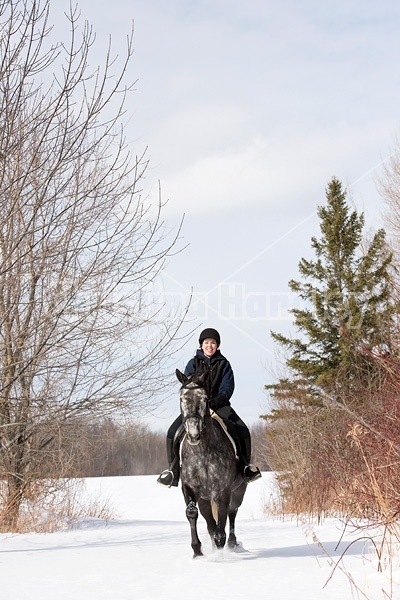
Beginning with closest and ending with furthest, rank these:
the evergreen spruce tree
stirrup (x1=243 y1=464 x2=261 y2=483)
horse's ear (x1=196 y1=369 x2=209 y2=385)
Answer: horse's ear (x1=196 y1=369 x2=209 y2=385) < stirrup (x1=243 y1=464 x2=261 y2=483) < the evergreen spruce tree

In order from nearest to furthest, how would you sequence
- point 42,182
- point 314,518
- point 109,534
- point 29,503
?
1. point 42,182
2. point 109,534
3. point 314,518
4. point 29,503

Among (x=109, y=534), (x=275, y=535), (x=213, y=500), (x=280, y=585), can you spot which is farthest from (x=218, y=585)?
(x=109, y=534)

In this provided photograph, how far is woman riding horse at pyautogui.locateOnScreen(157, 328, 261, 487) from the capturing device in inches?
323

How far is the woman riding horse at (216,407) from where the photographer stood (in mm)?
8203

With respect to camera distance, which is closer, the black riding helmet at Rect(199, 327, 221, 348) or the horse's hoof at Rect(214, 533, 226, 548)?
the horse's hoof at Rect(214, 533, 226, 548)

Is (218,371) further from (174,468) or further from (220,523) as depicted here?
(220,523)

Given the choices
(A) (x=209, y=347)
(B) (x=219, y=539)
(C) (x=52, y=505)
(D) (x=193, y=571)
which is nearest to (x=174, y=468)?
(B) (x=219, y=539)

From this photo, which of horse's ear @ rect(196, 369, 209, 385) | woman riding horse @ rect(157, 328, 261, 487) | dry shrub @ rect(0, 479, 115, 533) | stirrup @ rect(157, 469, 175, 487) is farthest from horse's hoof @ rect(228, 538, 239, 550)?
dry shrub @ rect(0, 479, 115, 533)

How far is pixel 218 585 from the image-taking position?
19.6ft

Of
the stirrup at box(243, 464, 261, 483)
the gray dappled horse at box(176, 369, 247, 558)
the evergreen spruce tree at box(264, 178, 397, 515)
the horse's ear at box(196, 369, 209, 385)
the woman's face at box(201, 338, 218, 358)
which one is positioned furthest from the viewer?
the evergreen spruce tree at box(264, 178, 397, 515)

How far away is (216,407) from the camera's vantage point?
8.04 m

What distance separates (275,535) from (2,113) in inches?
280

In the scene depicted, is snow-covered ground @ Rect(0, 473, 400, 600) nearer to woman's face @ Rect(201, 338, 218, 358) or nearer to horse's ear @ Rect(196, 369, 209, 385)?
horse's ear @ Rect(196, 369, 209, 385)

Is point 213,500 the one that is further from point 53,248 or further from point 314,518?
point 314,518
